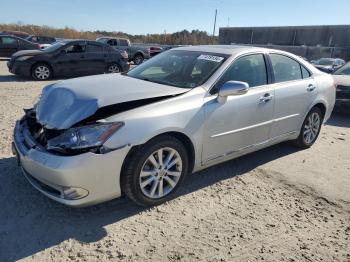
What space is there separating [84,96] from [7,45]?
16.3m

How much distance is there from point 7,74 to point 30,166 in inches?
444

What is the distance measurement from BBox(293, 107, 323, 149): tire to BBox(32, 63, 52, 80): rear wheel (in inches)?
369

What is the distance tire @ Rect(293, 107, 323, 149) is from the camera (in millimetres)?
5319

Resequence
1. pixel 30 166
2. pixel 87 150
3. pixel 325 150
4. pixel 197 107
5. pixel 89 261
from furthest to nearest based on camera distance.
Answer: pixel 325 150
pixel 197 107
pixel 30 166
pixel 87 150
pixel 89 261

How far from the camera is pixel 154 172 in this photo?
3.38 m

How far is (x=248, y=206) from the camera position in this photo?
3.64m

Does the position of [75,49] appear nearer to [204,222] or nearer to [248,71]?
[248,71]

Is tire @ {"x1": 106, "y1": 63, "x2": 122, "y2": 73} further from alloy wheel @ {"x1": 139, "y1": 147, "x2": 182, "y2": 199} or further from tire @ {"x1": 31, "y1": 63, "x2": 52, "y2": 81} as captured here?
alloy wheel @ {"x1": 139, "y1": 147, "x2": 182, "y2": 199}

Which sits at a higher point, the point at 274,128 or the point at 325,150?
the point at 274,128

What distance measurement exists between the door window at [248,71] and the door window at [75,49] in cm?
936

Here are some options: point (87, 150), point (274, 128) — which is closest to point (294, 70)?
point (274, 128)

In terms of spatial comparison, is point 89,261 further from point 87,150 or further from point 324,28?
point 324,28

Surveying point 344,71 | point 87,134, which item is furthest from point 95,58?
point 87,134

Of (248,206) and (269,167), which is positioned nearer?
(248,206)
